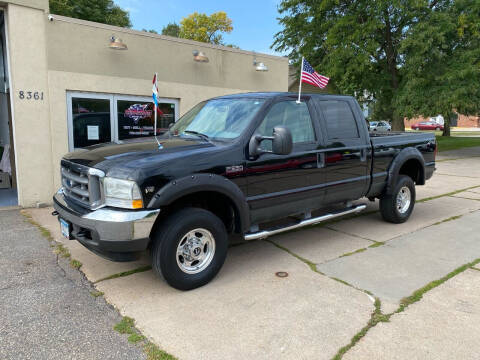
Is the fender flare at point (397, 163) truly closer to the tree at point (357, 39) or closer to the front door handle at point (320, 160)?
the front door handle at point (320, 160)

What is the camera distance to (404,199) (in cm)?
626

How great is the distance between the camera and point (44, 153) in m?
7.33

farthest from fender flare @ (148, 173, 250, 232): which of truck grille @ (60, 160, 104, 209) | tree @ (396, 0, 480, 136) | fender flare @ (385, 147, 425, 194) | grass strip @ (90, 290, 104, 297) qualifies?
tree @ (396, 0, 480, 136)

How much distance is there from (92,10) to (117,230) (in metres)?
27.8

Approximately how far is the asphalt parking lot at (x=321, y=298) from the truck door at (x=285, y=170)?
2.30 feet

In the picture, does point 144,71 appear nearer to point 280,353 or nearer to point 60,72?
point 60,72

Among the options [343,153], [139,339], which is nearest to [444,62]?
[343,153]

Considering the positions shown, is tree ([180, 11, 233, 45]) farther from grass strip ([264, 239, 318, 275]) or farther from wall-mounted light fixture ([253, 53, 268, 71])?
grass strip ([264, 239, 318, 275])

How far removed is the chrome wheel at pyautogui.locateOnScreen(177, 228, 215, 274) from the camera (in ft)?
12.1

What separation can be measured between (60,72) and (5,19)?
4.16ft

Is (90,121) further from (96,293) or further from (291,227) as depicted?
(291,227)

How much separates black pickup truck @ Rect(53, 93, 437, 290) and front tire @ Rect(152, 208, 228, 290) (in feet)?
0.03

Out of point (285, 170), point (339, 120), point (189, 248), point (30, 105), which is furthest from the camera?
point (30, 105)

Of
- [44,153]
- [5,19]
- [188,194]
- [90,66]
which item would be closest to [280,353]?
[188,194]
